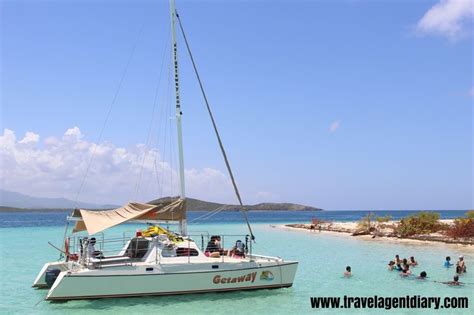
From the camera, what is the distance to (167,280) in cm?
1761

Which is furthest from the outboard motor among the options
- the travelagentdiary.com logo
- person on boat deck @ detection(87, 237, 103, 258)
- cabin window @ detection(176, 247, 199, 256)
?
the travelagentdiary.com logo

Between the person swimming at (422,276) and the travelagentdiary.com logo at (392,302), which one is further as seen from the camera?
the person swimming at (422,276)

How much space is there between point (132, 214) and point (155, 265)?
2387mm

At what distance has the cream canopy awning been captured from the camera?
59.6 feet

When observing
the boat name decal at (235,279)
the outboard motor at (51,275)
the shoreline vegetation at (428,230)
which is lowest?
the outboard motor at (51,275)

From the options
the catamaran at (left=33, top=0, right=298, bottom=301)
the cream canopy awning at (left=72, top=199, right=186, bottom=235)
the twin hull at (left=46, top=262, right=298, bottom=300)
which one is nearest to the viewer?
the twin hull at (left=46, top=262, right=298, bottom=300)

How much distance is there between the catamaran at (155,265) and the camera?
16.9 m

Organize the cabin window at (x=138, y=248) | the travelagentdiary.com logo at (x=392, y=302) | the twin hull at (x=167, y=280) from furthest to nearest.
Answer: the cabin window at (x=138, y=248)
the travelagentdiary.com logo at (x=392, y=302)
the twin hull at (x=167, y=280)

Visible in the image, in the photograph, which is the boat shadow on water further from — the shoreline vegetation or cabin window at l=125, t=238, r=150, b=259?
the shoreline vegetation

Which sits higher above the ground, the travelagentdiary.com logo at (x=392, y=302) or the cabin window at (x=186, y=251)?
the cabin window at (x=186, y=251)

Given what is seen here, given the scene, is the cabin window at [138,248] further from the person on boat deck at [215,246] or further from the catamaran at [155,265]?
the person on boat deck at [215,246]

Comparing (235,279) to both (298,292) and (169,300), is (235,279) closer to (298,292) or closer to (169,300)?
(169,300)

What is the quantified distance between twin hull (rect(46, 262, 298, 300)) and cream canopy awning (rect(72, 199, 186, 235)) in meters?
1.97

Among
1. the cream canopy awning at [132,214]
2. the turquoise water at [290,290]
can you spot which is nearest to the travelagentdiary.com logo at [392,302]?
the turquoise water at [290,290]
